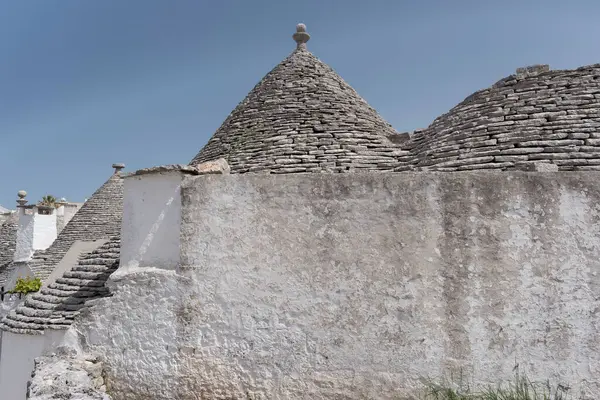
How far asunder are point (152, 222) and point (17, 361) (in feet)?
13.9

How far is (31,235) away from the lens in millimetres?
17250

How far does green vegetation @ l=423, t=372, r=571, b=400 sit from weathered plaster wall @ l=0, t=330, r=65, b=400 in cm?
532

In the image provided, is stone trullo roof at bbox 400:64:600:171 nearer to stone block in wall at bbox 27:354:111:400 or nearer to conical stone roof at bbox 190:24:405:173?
conical stone roof at bbox 190:24:405:173

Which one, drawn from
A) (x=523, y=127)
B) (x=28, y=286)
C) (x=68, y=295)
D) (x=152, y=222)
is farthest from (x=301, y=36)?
(x=28, y=286)

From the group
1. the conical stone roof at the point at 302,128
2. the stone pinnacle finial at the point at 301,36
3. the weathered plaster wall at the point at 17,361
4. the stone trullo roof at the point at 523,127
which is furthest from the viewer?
the stone pinnacle finial at the point at 301,36

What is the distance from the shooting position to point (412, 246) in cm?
406

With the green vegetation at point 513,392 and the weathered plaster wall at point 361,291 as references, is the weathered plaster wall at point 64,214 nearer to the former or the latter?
the weathered plaster wall at point 361,291

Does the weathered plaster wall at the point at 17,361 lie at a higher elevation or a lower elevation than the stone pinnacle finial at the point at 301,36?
lower

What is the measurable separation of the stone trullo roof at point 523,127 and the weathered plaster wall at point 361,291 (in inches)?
84.2

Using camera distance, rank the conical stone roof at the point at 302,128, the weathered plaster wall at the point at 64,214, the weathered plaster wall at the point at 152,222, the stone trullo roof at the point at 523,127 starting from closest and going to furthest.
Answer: the weathered plaster wall at the point at 152,222 → the stone trullo roof at the point at 523,127 → the conical stone roof at the point at 302,128 → the weathered plaster wall at the point at 64,214

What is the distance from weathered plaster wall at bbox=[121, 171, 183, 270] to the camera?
4.55 metres

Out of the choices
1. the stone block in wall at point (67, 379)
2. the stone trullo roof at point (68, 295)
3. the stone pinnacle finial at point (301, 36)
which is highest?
the stone pinnacle finial at point (301, 36)

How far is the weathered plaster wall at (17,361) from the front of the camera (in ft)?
22.1

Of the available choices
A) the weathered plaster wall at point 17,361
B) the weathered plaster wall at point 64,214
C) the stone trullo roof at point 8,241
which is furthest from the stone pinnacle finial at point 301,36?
the stone trullo roof at point 8,241
